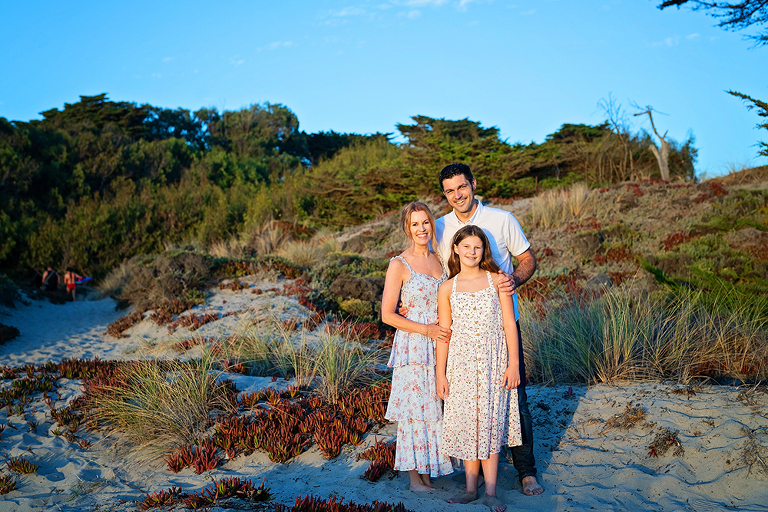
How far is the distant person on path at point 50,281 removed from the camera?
593 inches

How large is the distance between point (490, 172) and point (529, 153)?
1630 mm

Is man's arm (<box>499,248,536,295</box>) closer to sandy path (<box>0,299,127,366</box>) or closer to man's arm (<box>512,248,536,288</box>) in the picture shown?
man's arm (<box>512,248,536,288</box>)

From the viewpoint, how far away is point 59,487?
3.91m

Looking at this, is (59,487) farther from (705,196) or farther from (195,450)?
(705,196)

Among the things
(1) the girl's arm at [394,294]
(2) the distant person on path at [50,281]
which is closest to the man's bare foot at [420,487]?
(1) the girl's arm at [394,294]

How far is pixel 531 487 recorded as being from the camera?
11.1 ft

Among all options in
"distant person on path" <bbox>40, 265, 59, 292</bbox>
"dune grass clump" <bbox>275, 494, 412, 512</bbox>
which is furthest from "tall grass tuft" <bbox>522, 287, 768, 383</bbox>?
"distant person on path" <bbox>40, 265, 59, 292</bbox>

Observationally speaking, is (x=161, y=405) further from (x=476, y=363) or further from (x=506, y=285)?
(x=506, y=285)

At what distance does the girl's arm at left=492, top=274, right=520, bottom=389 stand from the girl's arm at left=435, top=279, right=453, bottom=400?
0.34m

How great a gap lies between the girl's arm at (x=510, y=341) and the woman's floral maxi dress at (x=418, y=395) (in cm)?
48

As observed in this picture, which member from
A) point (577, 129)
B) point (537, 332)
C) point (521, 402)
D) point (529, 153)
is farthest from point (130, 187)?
point (521, 402)

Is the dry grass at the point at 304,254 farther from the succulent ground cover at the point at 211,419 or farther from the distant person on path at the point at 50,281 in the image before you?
the succulent ground cover at the point at 211,419

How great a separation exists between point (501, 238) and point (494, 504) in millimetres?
1735

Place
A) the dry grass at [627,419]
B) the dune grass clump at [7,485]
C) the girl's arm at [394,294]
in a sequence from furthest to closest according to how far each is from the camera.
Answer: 1. the dry grass at [627,419]
2. the dune grass clump at [7,485]
3. the girl's arm at [394,294]
